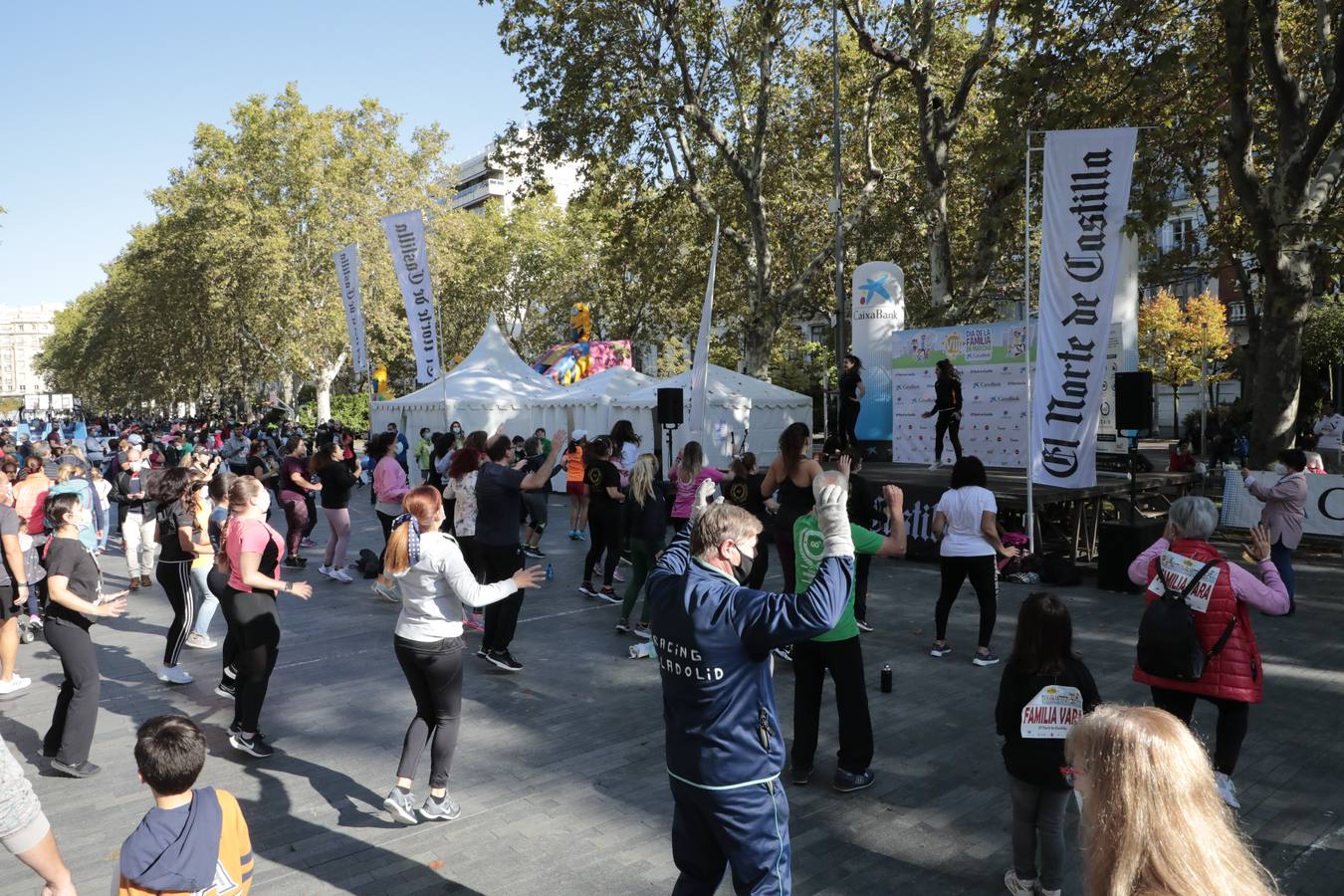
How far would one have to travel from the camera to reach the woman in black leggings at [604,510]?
9.86 metres

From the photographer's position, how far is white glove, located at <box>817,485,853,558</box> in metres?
3.26

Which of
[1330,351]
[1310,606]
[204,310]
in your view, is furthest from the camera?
[204,310]

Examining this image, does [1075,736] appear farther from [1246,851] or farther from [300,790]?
[300,790]

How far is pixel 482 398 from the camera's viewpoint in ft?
74.0

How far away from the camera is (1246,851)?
164 cm

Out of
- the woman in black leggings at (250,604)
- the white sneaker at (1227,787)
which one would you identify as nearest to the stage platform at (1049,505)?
the white sneaker at (1227,787)

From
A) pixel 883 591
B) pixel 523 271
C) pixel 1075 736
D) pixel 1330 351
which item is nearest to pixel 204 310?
pixel 523 271

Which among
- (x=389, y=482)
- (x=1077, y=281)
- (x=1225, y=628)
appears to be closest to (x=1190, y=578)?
(x=1225, y=628)

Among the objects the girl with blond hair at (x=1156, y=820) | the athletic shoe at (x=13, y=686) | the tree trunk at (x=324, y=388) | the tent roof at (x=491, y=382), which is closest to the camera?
the girl with blond hair at (x=1156, y=820)

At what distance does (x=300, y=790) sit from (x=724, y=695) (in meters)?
3.41

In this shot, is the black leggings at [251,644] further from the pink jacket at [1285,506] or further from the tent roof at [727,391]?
the tent roof at [727,391]

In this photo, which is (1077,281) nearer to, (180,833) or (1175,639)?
(1175,639)

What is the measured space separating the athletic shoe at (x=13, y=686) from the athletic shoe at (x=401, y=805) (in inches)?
165

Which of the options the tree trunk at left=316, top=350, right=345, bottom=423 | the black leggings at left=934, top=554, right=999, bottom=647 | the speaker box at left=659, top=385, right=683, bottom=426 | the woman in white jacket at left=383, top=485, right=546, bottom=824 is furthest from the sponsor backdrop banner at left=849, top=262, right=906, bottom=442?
the tree trunk at left=316, top=350, right=345, bottom=423
